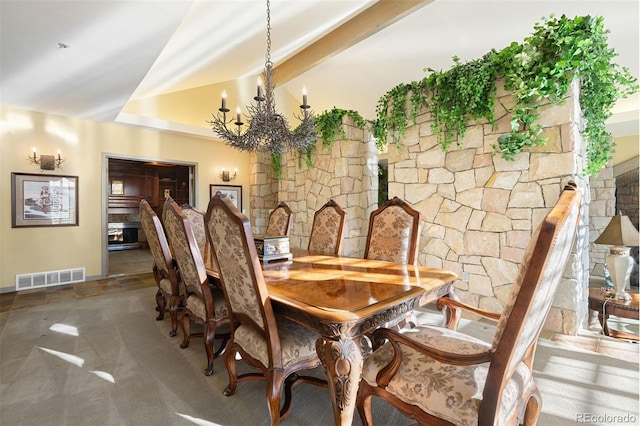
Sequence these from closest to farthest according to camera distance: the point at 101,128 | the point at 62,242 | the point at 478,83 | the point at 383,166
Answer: the point at 478,83, the point at 62,242, the point at 101,128, the point at 383,166

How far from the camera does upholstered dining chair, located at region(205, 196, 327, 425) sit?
138cm

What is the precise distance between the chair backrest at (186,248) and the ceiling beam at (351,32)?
3.24 metres

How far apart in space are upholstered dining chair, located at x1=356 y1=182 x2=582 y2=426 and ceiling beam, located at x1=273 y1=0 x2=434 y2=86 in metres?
3.14

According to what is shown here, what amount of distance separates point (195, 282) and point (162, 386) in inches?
27.2

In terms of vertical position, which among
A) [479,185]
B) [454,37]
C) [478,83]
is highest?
[454,37]

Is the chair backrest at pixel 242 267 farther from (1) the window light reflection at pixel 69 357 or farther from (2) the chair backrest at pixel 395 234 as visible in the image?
(1) the window light reflection at pixel 69 357

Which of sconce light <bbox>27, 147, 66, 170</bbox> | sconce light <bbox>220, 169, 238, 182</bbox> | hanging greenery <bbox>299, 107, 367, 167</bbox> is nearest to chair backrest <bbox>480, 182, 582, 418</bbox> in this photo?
hanging greenery <bbox>299, 107, 367, 167</bbox>

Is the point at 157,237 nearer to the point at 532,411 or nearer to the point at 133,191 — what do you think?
the point at 532,411

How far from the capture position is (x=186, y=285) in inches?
92.0

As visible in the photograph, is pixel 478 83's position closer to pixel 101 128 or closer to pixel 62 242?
pixel 101 128

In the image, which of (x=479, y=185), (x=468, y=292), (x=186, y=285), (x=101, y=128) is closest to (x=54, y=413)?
(x=186, y=285)

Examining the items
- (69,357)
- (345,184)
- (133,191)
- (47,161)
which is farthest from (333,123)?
(133,191)

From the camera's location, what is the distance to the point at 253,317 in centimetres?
149

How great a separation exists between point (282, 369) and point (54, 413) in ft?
4.75
